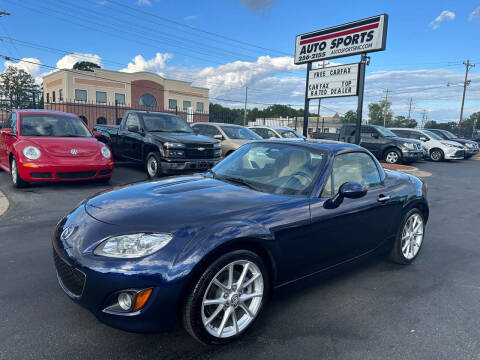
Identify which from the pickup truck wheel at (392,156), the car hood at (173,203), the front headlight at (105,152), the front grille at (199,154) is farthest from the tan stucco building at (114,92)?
the car hood at (173,203)

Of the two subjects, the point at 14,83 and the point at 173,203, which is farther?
the point at 14,83

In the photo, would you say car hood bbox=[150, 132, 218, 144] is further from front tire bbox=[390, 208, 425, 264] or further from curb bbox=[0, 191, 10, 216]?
front tire bbox=[390, 208, 425, 264]

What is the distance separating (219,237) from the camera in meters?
2.28

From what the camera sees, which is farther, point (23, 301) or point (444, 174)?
point (444, 174)

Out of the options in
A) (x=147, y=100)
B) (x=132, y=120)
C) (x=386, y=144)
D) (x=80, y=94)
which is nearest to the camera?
(x=132, y=120)

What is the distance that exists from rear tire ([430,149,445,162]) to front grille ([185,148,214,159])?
14.8 meters

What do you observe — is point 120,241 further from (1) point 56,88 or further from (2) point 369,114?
(2) point 369,114

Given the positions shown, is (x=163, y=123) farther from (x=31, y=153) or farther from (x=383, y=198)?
(x=383, y=198)

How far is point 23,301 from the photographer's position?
2887 mm

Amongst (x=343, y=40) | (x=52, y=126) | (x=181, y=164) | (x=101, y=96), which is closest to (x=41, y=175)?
(x=52, y=126)

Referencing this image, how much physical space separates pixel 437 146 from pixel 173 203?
19.6 metres

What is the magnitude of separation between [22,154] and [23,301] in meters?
4.62

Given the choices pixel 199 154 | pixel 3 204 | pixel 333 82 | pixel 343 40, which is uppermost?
pixel 343 40

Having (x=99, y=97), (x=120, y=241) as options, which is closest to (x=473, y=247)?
(x=120, y=241)
